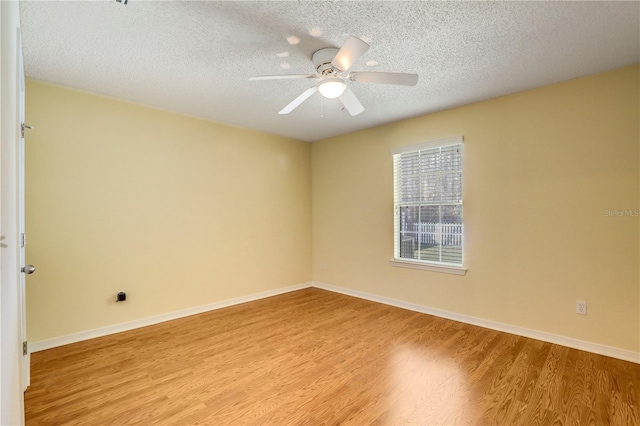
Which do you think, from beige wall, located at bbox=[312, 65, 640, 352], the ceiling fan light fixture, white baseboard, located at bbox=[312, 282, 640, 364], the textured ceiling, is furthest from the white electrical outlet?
the ceiling fan light fixture

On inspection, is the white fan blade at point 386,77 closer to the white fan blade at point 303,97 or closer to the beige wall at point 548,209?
the white fan blade at point 303,97

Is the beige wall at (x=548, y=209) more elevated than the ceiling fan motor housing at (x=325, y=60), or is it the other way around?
the ceiling fan motor housing at (x=325, y=60)

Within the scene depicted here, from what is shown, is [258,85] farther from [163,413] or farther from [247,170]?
[163,413]

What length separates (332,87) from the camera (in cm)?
229

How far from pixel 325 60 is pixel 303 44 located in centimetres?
20

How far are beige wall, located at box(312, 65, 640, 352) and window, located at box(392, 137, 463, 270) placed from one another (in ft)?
0.43

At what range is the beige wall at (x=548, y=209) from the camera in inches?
103

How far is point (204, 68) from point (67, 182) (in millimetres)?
1834

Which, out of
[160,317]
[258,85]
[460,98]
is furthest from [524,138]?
[160,317]

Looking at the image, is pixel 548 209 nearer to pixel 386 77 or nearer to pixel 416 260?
pixel 416 260

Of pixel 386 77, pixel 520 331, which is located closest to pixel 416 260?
pixel 520 331

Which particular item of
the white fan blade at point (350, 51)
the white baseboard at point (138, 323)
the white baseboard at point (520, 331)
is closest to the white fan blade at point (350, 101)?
the white fan blade at point (350, 51)

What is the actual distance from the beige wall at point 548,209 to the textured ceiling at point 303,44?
306mm

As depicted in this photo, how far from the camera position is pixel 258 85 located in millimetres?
2957
